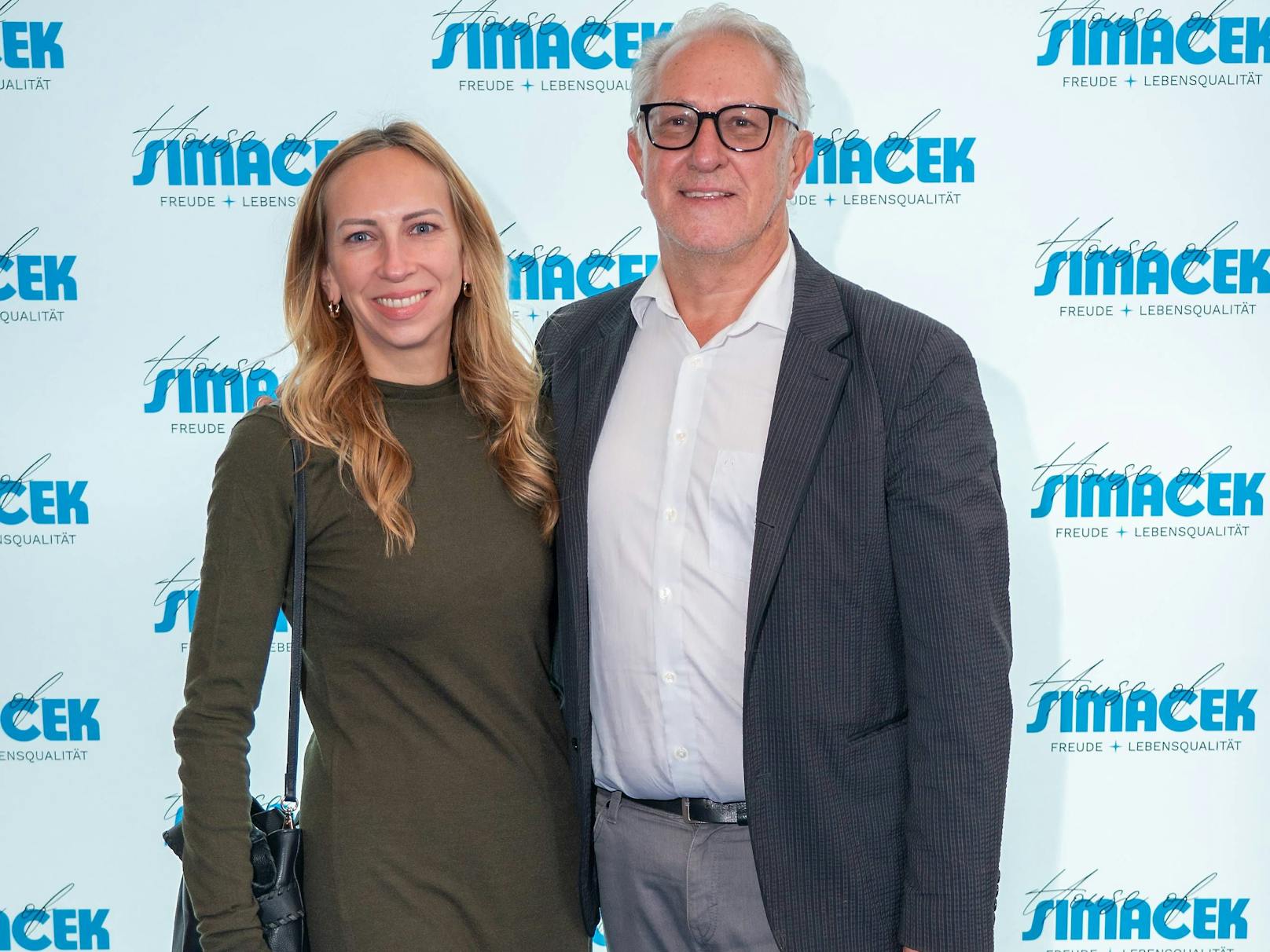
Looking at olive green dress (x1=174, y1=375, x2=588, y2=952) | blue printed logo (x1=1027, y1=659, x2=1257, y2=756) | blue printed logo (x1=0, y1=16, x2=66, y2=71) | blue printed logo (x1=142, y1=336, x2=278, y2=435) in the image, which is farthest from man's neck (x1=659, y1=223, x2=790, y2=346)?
blue printed logo (x1=0, y1=16, x2=66, y2=71)

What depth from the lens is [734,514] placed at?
6.13ft

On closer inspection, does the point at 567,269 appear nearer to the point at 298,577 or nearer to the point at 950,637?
the point at 298,577

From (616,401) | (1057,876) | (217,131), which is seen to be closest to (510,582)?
(616,401)

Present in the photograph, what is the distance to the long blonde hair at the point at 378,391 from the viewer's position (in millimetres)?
1805

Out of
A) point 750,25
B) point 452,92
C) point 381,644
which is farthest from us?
point 452,92

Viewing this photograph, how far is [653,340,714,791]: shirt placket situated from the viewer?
1.88 m

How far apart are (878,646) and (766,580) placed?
0.24 m

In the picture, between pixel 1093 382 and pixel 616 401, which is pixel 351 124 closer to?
pixel 616 401

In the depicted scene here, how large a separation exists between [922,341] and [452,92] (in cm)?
189

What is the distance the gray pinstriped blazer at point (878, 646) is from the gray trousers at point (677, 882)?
0.24 feet

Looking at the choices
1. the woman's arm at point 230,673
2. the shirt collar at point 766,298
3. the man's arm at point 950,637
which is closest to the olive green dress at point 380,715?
the woman's arm at point 230,673

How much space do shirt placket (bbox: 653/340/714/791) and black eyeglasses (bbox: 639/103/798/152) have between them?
1.94 feet

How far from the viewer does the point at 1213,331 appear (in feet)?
10.4

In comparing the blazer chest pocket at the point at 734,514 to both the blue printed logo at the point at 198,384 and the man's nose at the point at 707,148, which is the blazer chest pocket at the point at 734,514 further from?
the blue printed logo at the point at 198,384
